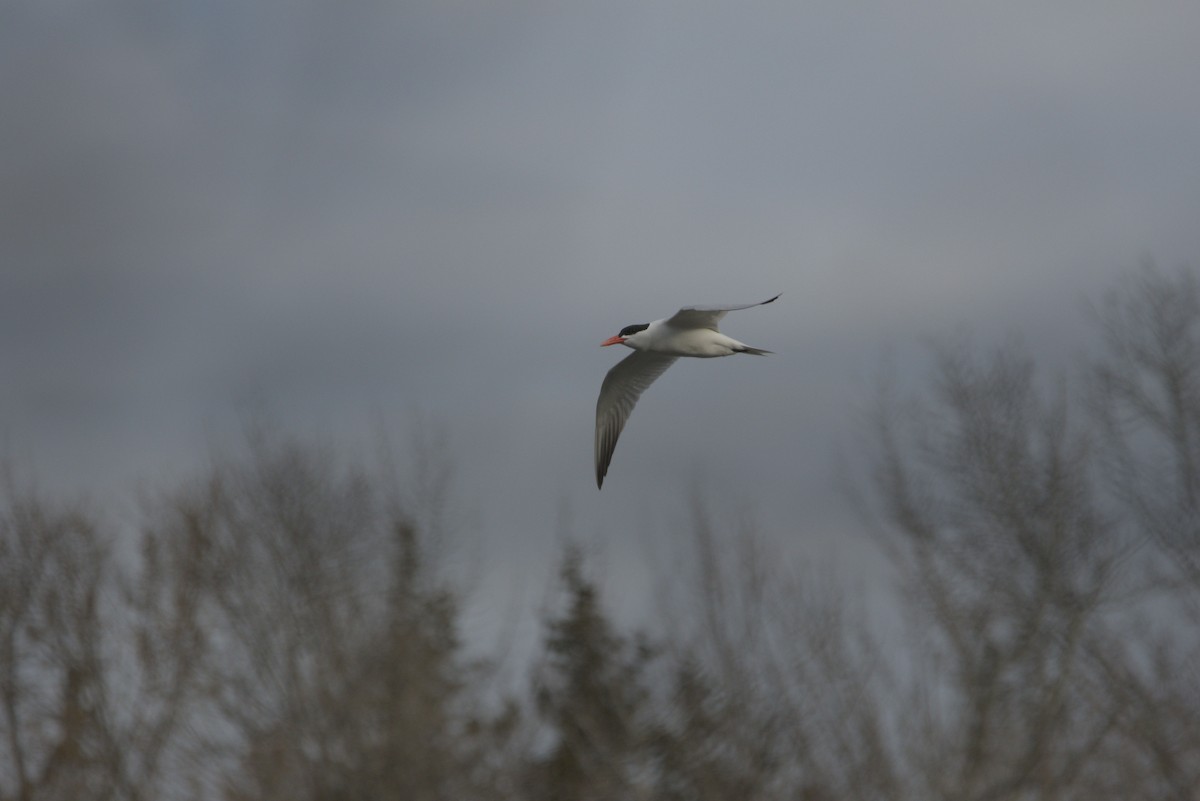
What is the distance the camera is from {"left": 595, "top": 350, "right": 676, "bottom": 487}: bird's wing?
1334 cm

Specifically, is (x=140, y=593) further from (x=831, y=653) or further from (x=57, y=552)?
(x=831, y=653)

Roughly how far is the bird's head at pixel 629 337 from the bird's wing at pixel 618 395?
0.87 metres

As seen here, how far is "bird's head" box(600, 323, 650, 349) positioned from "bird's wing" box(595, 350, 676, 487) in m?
0.87

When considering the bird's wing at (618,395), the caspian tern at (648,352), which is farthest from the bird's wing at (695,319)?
the bird's wing at (618,395)

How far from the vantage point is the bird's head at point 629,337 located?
1209 centimetres

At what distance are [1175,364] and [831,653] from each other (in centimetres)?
1107

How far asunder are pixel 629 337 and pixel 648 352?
3.09ft

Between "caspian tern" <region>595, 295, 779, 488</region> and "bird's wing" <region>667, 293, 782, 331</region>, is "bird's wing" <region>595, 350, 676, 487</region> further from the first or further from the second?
"bird's wing" <region>667, 293, 782, 331</region>

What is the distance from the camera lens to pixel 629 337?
40.0 ft

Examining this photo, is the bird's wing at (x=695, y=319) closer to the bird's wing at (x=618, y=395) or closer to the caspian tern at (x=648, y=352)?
the caspian tern at (x=648, y=352)

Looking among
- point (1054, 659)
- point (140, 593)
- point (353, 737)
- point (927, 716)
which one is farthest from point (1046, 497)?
point (140, 593)

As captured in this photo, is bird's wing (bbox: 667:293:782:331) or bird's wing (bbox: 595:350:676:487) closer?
bird's wing (bbox: 667:293:782:331)

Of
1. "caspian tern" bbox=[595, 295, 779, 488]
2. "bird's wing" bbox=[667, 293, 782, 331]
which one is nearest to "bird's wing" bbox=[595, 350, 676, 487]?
"caspian tern" bbox=[595, 295, 779, 488]

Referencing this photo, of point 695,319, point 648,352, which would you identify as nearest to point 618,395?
point 648,352
